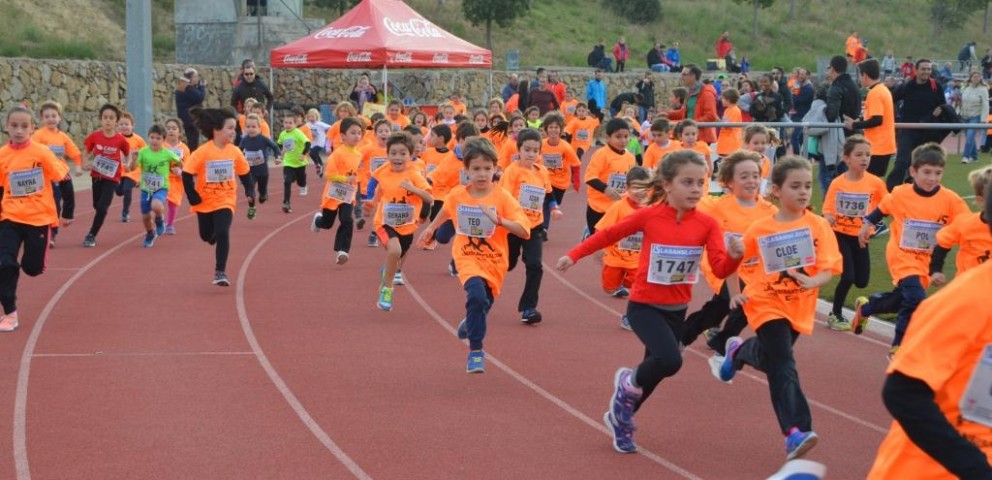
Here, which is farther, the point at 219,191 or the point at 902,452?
the point at 219,191

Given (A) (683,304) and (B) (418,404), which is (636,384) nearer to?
(A) (683,304)

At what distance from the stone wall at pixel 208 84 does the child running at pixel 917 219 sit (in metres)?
20.2

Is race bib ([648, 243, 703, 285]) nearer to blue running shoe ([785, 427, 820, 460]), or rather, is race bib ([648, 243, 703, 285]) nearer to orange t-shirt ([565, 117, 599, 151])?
blue running shoe ([785, 427, 820, 460])

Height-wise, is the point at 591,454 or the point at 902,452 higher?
the point at 902,452

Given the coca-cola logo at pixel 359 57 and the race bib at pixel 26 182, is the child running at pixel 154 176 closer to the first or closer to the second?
the race bib at pixel 26 182

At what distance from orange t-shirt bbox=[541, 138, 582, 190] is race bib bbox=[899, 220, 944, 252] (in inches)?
241

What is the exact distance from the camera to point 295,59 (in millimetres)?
26469

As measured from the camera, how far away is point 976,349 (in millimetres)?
3064

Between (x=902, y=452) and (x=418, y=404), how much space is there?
4.94m

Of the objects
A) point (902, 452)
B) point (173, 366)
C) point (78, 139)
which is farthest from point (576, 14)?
point (902, 452)

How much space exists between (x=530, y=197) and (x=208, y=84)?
22.2 m

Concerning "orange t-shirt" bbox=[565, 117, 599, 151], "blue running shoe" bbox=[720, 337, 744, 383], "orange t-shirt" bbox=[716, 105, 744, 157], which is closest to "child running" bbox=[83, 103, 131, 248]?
"orange t-shirt" bbox=[716, 105, 744, 157]

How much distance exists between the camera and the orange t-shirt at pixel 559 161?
1486 cm

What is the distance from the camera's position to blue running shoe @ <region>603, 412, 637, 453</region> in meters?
6.86
